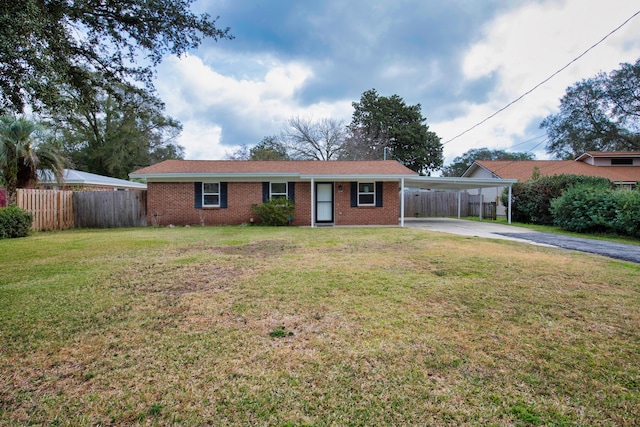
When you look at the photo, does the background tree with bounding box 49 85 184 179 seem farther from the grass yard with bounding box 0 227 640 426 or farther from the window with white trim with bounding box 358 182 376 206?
the grass yard with bounding box 0 227 640 426

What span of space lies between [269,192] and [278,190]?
424 mm

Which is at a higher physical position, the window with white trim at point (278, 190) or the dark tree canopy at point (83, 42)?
the dark tree canopy at point (83, 42)

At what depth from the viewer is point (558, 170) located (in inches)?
914

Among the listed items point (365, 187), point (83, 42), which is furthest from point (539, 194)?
point (83, 42)

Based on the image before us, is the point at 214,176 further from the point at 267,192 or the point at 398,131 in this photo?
the point at 398,131

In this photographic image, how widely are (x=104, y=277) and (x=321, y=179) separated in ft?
34.3

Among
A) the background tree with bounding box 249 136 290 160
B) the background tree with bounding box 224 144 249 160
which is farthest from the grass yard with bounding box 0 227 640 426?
the background tree with bounding box 224 144 249 160

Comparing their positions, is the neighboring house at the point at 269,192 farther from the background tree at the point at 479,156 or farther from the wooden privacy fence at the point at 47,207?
the background tree at the point at 479,156

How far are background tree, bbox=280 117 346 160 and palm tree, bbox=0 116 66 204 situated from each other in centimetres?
2051

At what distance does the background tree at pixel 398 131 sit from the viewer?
35219mm

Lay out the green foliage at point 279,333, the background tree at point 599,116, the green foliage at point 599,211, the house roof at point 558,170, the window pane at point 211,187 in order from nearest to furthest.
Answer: the green foliage at point 279,333 → the green foliage at point 599,211 → the window pane at point 211,187 → the house roof at point 558,170 → the background tree at point 599,116

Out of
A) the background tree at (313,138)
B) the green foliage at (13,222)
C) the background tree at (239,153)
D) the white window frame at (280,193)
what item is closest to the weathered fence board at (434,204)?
the background tree at (313,138)

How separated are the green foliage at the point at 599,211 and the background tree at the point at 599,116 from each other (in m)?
26.9

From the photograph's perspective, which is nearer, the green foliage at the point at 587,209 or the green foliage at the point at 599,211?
the green foliage at the point at 599,211
